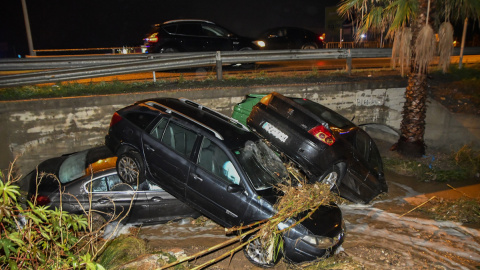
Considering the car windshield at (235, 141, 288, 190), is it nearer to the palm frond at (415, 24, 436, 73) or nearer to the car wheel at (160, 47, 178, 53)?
the palm frond at (415, 24, 436, 73)

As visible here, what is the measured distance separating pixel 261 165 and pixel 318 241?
1369 millimetres

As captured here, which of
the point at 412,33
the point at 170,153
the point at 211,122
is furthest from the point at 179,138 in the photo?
the point at 412,33

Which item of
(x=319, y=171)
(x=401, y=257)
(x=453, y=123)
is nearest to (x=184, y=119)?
(x=319, y=171)

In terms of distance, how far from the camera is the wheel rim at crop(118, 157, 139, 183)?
207 inches

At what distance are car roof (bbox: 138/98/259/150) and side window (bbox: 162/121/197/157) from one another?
0.18 metres

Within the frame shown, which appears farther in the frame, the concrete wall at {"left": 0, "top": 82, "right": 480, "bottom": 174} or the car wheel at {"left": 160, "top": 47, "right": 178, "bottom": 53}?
the car wheel at {"left": 160, "top": 47, "right": 178, "bottom": 53}

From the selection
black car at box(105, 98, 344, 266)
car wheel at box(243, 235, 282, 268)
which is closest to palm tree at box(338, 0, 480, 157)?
black car at box(105, 98, 344, 266)

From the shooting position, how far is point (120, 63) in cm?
823

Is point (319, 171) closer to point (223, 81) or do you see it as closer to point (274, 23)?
point (223, 81)

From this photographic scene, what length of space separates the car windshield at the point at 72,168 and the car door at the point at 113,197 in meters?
0.35

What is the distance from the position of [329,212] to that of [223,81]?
5382mm

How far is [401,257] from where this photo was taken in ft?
15.9

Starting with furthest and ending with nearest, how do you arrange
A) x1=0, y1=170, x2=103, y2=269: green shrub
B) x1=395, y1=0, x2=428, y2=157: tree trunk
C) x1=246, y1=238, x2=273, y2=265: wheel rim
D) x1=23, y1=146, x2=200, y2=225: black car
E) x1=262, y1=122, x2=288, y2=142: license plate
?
x1=395, y1=0, x2=428, y2=157: tree trunk
x1=262, y1=122, x2=288, y2=142: license plate
x1=23, y1=146, x2=200, y2=225: black car
x1=246, y1=238, x2=273, y2=265: wheel rim
x1=0, y1=170, x2=103, y2=269: green shrub

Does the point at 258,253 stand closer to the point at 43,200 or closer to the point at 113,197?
the point at 113,197
